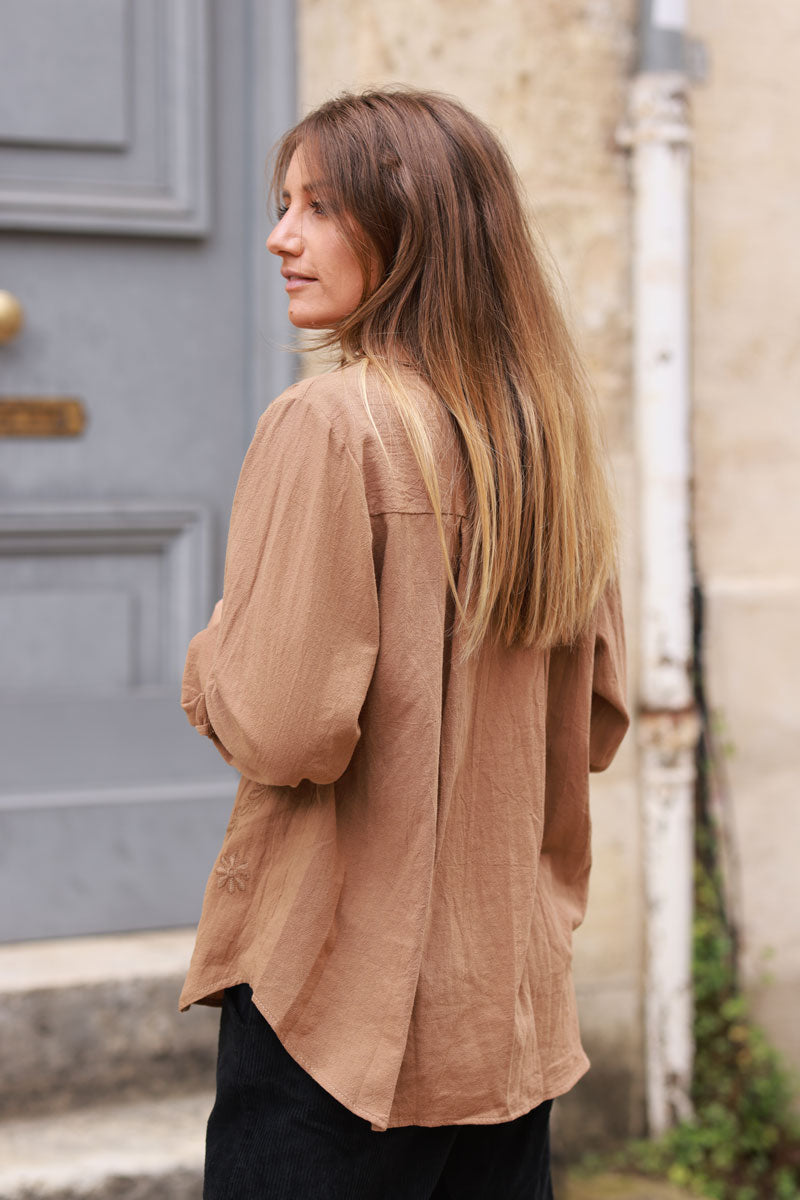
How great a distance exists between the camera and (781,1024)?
8.93ft

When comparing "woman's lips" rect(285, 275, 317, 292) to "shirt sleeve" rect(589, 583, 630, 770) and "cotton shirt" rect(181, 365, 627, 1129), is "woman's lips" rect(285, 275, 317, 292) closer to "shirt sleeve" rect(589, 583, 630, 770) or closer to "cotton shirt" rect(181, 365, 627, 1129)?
"cotton shirt" rect(181, 365, 627, 1129)

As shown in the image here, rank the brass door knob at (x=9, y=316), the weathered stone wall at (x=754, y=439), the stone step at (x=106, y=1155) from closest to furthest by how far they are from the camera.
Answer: the stone step at (x=106, y=1155), the brass door knob at (x=9, y=316), the weathered stone wall at (x=754, y=439)

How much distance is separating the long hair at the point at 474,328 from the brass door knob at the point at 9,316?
1.22 meters

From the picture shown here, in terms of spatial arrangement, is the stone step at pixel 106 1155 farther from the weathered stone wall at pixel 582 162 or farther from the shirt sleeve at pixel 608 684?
the shirt sleeve at pixel 608 684

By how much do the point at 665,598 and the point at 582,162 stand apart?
3.04 ft

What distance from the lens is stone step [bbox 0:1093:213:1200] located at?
1.94 metres

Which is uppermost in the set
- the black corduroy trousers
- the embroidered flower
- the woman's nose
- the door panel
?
the door panel

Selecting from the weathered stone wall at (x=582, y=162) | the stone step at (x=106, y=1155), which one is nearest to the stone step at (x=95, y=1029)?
the stone step at (x=106, y=1155)

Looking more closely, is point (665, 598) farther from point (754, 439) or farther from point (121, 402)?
point (121, 402)

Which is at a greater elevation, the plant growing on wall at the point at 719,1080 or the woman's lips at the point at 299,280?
the woman's lips at the point at 299,280

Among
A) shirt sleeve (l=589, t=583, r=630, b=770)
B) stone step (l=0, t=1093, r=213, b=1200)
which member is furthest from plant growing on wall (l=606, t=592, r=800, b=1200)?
shirt sleeve (l=589, t=583, r=630, b=770)

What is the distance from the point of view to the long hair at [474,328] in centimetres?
116

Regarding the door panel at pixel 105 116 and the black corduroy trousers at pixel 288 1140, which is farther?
the door panel at pixel 105 116

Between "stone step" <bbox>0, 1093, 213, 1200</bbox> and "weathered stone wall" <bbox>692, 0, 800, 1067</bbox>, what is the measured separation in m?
1.34
